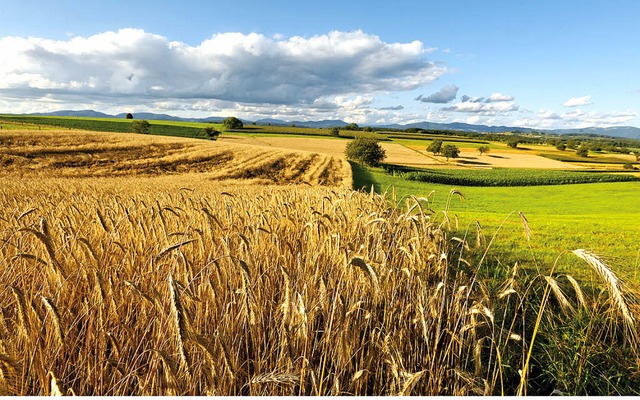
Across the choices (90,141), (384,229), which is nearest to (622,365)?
(384,229)

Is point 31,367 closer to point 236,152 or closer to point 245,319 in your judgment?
point 245,319

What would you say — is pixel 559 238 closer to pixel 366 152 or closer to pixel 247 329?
pixel 247 329

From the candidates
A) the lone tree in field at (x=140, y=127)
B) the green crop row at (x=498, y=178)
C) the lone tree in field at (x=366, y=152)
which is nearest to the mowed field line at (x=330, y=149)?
the lone tree in field at (x=366, y=152)

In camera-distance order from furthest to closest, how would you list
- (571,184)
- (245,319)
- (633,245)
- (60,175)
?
(571,184), (60,175), (633,245), (245,319)

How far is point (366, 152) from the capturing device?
2020 inches

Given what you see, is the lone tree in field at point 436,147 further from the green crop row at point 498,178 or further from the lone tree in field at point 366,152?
the lone tree in field at point 366,152

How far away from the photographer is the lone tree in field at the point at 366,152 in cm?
5144

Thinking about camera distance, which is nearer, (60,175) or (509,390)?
(509,390)

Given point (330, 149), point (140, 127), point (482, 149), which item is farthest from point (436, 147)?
point (140, 127)

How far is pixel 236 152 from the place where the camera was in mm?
44875

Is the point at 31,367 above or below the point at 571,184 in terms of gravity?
above

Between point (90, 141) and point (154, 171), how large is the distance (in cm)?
1284

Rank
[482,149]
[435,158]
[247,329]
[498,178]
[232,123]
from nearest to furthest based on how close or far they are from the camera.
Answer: [247,329] < [498,178] < [435,158] < [482,149] < [232,123]

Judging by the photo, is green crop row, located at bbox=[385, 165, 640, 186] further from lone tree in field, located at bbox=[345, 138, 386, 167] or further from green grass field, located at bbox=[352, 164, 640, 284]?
green grass field, located at bbox=[352, 164, 640, 284]
